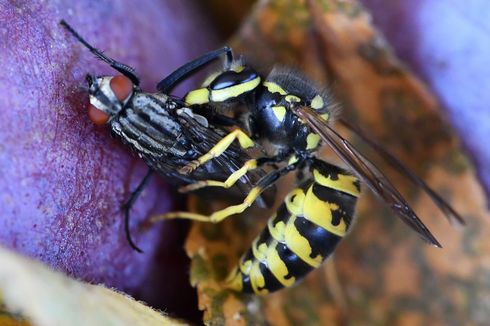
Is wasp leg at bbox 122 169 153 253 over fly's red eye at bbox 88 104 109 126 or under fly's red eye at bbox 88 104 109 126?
under

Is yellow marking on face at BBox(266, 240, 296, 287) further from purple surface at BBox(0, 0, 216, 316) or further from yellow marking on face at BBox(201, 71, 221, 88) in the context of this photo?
yellow marking on face at BBox(201, 71, 221, 88)

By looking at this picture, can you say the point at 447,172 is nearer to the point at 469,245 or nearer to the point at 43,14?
the point at 469,245

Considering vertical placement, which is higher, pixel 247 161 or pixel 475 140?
pixel 475 140

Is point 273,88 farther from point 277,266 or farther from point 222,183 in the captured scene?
point 277,266

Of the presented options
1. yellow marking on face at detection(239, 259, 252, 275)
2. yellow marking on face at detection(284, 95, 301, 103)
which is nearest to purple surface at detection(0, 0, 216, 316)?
yellow marking on face at detection(239, 259, 252, 275)

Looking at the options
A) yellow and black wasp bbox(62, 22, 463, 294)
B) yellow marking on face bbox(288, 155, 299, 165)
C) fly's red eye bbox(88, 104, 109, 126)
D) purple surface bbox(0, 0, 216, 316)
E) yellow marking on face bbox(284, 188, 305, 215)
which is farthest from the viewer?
yellow marking on face bbox(288, 155, 299, 165)

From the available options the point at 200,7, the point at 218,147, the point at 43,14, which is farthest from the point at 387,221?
the point at 43,14
